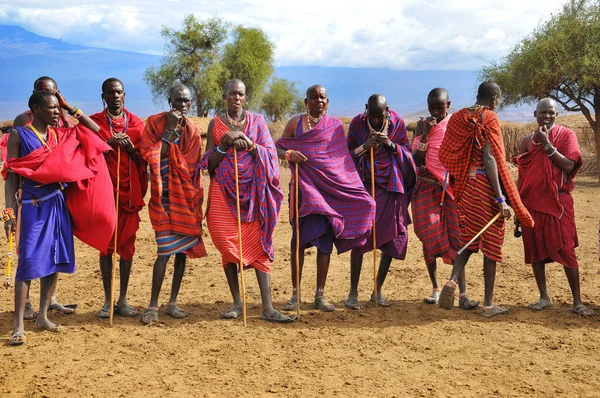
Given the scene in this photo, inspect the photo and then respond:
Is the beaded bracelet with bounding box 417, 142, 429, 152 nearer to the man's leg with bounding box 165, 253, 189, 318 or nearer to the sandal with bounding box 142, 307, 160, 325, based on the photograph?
the man's leg with bounding box 165, 253, 189, 318

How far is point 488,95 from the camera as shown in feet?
19.9

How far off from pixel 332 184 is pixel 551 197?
2202mm

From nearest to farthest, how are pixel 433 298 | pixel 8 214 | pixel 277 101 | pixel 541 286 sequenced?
pixel 8 214 → pixel 541 286 → pixel 433 298 → pixel 277 101

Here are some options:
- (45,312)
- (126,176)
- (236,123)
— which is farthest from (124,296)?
(236,123)

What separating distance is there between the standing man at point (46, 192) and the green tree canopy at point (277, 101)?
45381 millimetres

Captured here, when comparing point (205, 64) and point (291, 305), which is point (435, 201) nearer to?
point (291, 305)

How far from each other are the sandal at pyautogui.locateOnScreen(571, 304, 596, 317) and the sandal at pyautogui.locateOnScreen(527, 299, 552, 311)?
0.79ft

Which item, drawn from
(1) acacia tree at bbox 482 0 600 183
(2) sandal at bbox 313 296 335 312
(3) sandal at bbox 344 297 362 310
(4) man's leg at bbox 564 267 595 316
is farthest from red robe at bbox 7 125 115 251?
(1) acacia tree at bbox 482 0 600 183

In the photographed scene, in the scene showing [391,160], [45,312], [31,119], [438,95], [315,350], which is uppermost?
[438,95]

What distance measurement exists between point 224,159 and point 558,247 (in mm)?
3412

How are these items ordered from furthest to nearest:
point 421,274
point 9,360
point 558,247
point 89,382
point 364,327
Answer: point 421,274
point 558,247
point 364,327
point 9,360
point 89,382

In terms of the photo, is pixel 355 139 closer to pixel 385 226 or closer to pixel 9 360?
pixel 385 226

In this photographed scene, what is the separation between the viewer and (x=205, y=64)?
36781 mm

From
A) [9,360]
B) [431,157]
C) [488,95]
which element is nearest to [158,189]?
[9,360]
